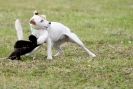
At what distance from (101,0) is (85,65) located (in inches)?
652

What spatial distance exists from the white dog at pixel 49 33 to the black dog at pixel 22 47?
0.12 metres

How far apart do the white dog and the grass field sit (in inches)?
10.5

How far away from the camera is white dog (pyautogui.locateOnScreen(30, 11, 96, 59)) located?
984 centimetres

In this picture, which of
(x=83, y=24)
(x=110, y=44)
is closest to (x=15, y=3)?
(x=83, y=24)

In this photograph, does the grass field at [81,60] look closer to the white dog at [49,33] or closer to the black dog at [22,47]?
the black dog at [22,47]

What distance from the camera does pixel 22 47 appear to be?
9891 mm

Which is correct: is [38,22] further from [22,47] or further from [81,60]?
[81,60]

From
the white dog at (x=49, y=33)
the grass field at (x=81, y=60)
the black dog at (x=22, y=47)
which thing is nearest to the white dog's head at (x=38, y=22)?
the white dog at (x=49, y=33)

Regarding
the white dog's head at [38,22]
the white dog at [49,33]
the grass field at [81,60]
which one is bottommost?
the grass field at [81,60]

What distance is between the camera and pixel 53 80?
8516 mm

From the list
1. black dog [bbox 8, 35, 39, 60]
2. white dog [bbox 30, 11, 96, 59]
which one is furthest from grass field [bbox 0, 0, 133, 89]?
white dog [bbox 30, 11, 96, 59]

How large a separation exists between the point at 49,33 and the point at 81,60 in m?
0.73

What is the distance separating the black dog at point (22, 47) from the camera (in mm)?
9859

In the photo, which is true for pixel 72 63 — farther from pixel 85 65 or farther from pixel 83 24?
pixel 83 24
